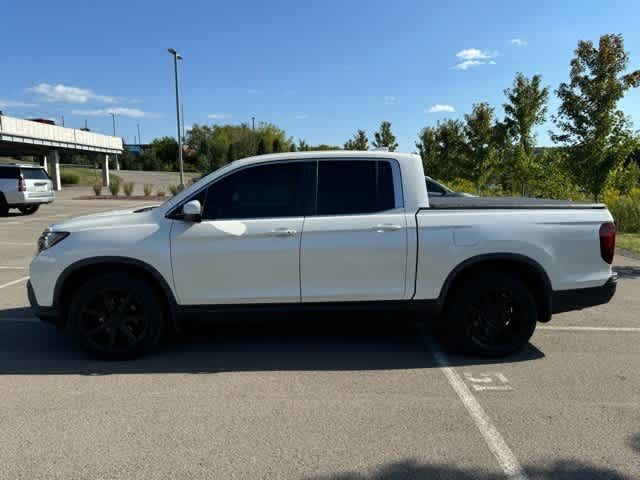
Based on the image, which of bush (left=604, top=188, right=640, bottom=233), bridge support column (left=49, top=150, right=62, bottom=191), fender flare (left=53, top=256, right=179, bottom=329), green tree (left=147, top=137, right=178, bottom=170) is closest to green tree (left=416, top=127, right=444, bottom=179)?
bush (left=604, top=188, right=640, bottom=233)

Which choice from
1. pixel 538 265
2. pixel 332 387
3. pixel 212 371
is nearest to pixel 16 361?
pixel 212 371

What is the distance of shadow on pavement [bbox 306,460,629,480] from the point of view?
→ 2604 millimetres

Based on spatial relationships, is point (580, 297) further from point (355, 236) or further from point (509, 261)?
point (355, 236)

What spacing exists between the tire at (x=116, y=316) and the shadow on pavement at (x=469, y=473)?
7.23 feet

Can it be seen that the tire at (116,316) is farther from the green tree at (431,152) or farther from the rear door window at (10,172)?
the green tree at (431,152)

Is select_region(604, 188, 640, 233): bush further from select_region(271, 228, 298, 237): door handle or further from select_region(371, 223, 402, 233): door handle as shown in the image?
Answer: select_region(271, 228, 298, 237): door handle

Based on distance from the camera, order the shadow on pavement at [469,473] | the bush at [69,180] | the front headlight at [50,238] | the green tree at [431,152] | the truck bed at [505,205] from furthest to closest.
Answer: the bush at [69,180] → the green tree at [431,152] → the truck bed at [505,205] → the front headlight at [50,238] → the shadow on pavement at [469,473]

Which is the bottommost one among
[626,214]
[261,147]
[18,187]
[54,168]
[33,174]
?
[626,214]

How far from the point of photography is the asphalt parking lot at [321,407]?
2.74m

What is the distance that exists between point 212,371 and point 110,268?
127cm

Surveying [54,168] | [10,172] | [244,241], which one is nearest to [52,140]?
[54,168]

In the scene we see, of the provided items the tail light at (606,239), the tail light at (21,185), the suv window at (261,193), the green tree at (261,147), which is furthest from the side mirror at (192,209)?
the green tree at (261,147)

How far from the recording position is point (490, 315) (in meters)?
4.24

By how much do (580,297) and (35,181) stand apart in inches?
754
